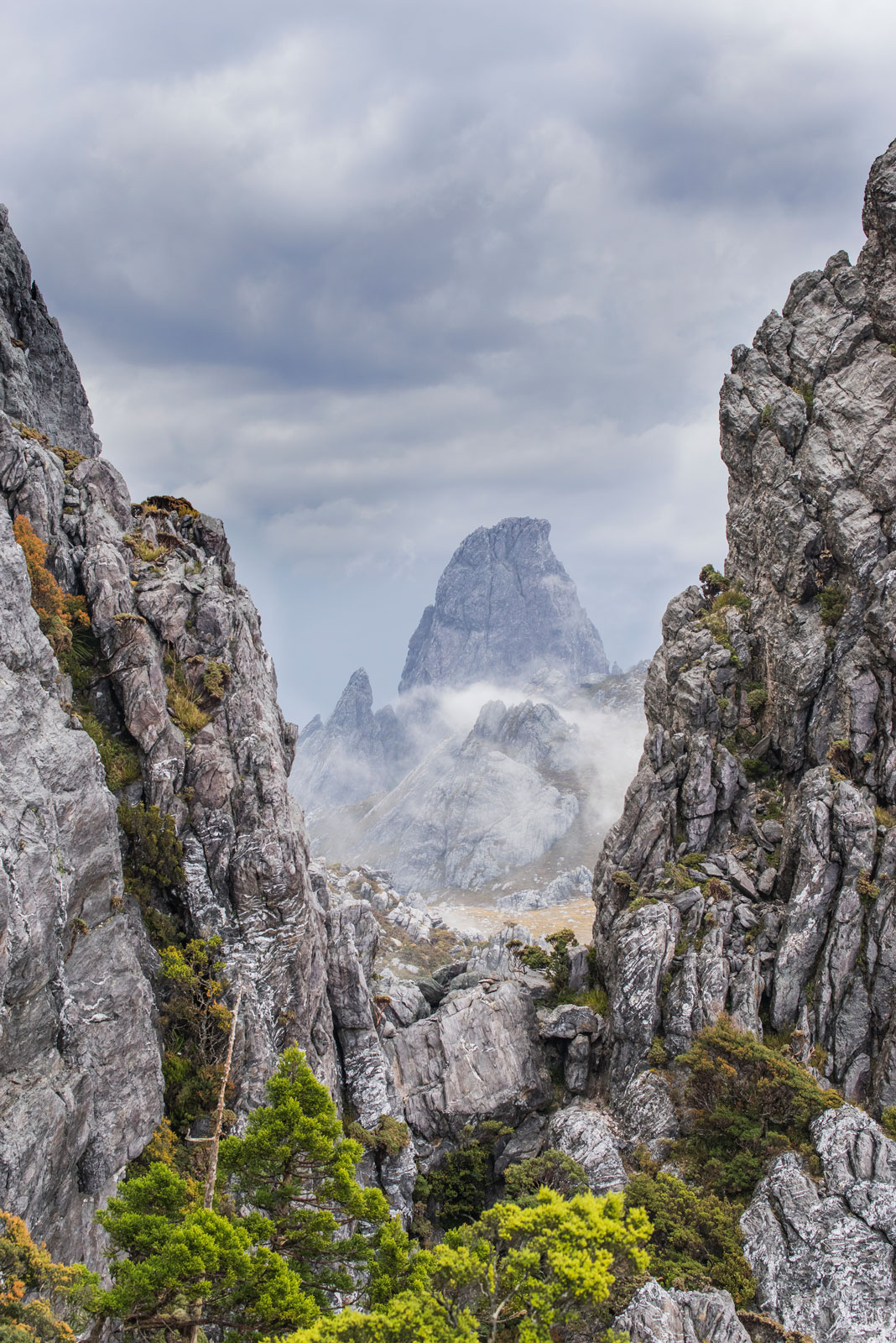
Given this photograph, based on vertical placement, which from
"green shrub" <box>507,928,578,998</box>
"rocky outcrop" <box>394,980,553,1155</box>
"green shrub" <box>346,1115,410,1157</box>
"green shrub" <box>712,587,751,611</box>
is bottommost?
"green shrub" <box>346,1115,410,1157</box>

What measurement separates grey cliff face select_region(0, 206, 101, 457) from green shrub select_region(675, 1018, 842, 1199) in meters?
51.0

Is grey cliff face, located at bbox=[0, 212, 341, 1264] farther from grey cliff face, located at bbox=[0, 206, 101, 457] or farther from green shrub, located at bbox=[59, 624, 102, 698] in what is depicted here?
green shrub, located at bbox=[59, 624, 102, 698]

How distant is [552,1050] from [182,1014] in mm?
24592

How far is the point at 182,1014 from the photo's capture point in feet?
93.7

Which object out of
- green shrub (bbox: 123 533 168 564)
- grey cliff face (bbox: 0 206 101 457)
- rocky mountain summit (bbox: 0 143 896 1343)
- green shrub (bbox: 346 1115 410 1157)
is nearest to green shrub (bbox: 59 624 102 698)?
rocky mountain summit (bbox: 0 143 896 1343)

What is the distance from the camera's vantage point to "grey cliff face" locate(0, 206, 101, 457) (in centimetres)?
4275

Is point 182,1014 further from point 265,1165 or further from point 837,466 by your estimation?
point 837,466

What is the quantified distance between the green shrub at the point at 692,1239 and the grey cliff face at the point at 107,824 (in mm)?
16054


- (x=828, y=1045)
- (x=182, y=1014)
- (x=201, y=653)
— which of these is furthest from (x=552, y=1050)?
(x=201, y=653)

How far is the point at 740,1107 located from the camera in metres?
30.5

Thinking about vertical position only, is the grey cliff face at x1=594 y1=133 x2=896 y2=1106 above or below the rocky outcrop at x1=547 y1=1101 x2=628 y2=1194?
above

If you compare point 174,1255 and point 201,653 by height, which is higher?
point 201,653

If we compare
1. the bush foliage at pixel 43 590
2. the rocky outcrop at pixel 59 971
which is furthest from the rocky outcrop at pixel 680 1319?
the bush foliage at pixel 43 590

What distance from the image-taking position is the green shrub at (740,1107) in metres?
28.5
